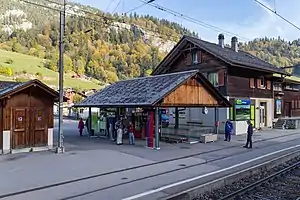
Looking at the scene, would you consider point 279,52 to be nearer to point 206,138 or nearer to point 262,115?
point 262,115

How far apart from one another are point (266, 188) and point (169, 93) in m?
8.21

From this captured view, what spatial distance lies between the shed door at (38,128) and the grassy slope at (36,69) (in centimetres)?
7045

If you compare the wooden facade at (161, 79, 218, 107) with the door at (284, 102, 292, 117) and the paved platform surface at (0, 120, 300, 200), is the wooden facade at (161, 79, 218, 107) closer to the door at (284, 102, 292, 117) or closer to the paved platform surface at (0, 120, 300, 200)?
the paved platform surface at (0, 120, 300, 200)

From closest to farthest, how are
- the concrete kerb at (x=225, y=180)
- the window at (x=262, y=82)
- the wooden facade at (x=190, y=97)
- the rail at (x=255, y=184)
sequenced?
the concrete kerb at (x=225, y=180) < the rail at (x=255, y=184) < the wooden facade at (x=190, y=97) < the window at (x=262, y=82)

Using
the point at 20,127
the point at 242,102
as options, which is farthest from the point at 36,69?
the point at 20,127

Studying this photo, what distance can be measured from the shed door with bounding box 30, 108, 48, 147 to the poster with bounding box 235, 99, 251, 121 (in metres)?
16.2

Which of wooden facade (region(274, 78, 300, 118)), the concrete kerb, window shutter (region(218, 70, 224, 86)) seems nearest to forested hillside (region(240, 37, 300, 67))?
wooden facade (region(274, 78, 300, 118))

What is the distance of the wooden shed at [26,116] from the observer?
15.3 m

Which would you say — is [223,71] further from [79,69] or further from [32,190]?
[79,69]

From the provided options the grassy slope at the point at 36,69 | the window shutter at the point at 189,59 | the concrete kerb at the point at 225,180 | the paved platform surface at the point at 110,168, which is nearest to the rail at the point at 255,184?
the concrete kerb at the point at 225,180

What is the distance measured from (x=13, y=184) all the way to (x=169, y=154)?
7.65 metres

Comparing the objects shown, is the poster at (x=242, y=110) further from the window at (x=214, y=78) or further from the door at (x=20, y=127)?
the door at (x=20, y=127)

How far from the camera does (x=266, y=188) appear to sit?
981 cm

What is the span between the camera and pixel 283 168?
42.1 feet
